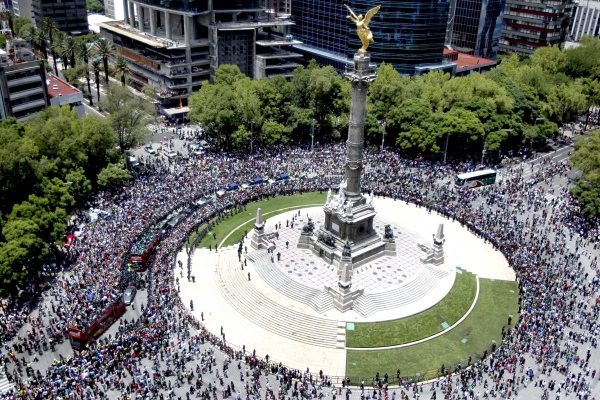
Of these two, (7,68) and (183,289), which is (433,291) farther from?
(7,68)

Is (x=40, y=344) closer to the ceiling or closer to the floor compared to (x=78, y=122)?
closer to the floor

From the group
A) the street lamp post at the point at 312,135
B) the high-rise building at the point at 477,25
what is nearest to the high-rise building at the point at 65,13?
the street lamp post at the point at 312,135

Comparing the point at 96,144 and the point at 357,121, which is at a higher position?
the point at 357,121

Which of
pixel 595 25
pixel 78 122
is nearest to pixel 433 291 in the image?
pixel 78 122

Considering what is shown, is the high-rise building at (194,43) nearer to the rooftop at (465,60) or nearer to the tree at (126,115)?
the tree at (126,115)

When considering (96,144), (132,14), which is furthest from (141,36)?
(96,144)

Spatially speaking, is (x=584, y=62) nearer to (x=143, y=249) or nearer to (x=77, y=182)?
(x=143, y=249)
